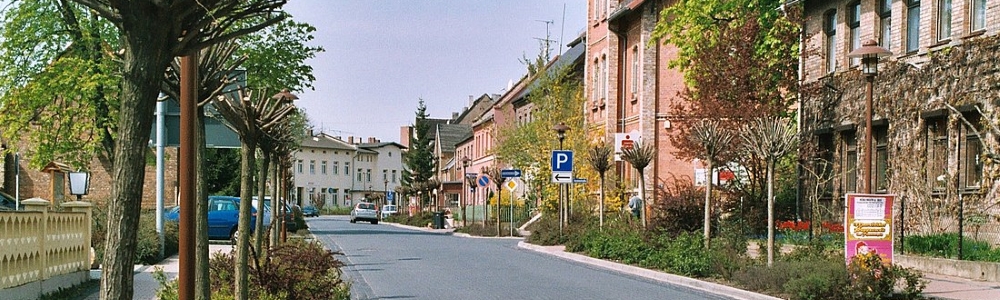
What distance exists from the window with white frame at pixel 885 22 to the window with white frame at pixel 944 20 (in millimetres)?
2533

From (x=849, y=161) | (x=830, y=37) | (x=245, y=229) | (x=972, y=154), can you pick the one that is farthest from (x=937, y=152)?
(x=245, y=229)

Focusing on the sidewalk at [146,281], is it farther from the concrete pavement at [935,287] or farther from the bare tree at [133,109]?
the concrete pavement at [935,287]

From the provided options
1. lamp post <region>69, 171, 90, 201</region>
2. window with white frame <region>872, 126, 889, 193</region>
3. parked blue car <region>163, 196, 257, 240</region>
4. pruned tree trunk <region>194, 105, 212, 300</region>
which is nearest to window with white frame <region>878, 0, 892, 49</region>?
window with white frame <region>872, 126, 889, 193</region>

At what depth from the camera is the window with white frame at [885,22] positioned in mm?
26344

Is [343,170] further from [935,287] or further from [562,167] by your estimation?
[935,287]

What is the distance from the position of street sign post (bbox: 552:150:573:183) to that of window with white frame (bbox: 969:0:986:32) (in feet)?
42.0

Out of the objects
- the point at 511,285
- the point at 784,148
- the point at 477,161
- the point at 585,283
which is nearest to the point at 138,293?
the point at 511,285

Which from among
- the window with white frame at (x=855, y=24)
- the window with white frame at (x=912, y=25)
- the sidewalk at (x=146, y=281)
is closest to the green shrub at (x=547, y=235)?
the window with white frame at (x=855, y=24)

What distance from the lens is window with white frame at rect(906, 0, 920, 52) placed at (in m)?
24.8

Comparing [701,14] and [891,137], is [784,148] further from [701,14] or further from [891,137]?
[701,14]

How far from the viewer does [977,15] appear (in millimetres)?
22312

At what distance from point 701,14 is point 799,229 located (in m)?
9.15

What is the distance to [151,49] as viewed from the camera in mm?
5105

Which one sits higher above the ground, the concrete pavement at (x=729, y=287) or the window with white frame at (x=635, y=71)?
the window with white frame at (x=635, y=71)
